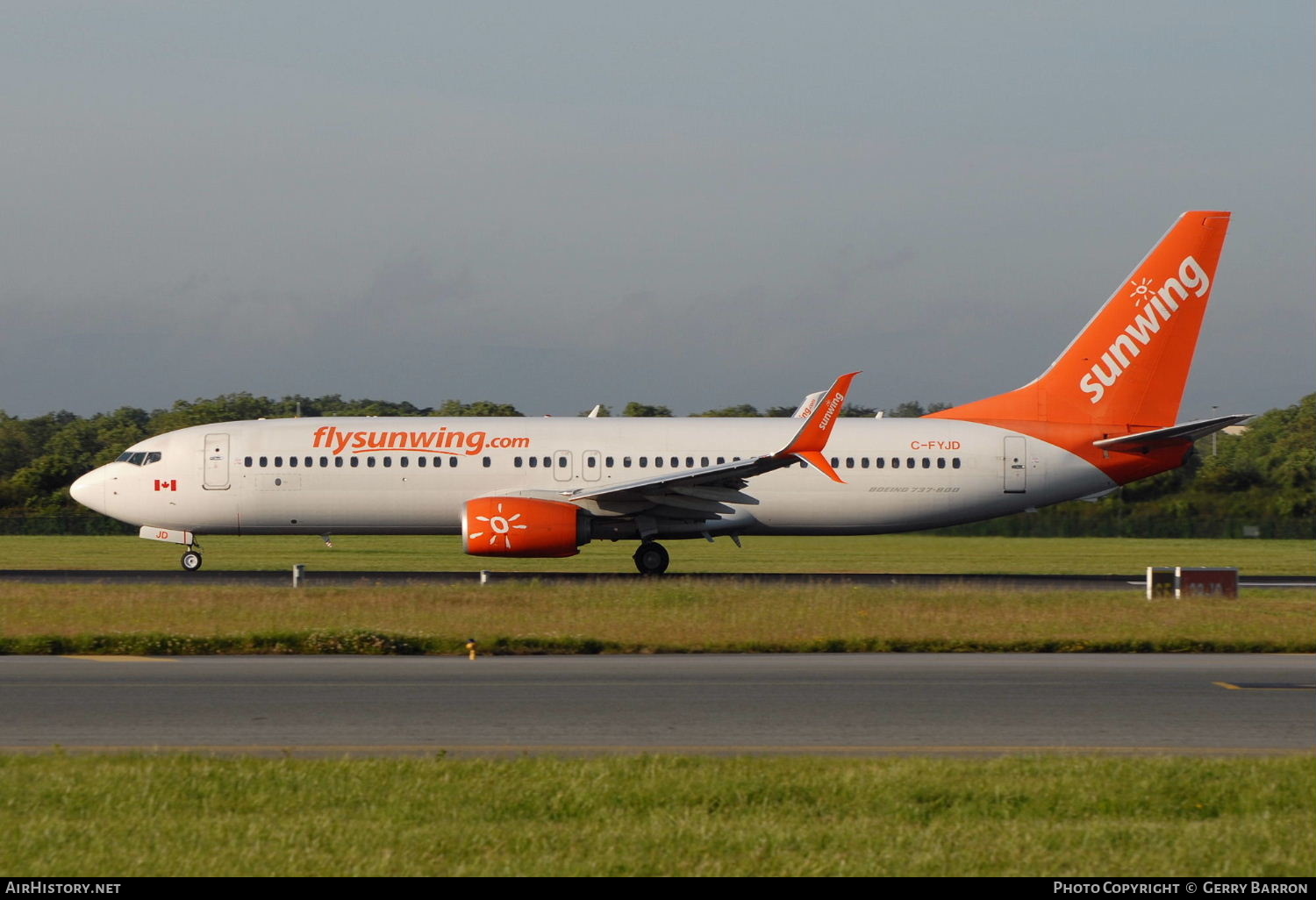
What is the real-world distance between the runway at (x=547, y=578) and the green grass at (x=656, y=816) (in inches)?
701

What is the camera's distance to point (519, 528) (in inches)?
1147

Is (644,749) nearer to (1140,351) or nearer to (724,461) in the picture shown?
(724,461)

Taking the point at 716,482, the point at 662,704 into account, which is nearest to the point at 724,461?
the point at 716,482

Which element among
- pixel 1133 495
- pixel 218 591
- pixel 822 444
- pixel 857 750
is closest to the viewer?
pixel 857 750

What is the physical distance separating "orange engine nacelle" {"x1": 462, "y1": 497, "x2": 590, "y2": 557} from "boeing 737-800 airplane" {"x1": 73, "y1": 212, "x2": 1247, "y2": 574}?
25.6 inches

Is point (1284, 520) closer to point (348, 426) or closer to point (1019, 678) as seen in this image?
point (348, 426)

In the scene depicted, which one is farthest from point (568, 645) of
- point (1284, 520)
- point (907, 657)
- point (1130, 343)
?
point (1284, 520)

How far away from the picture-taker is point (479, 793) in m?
9.20

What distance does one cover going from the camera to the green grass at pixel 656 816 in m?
7.65

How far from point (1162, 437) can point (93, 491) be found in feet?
83.2

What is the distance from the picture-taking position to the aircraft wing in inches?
1134
